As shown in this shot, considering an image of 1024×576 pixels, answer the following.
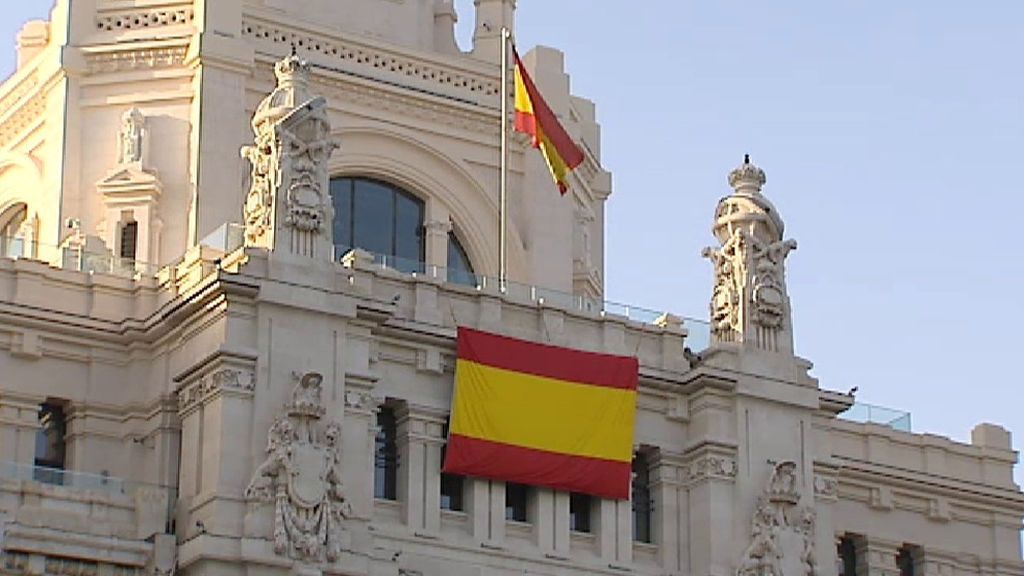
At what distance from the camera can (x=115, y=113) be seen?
79.1 m

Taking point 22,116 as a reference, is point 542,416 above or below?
below

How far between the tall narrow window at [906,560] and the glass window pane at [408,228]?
1592cm

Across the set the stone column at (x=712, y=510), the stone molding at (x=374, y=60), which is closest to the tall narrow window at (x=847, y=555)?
the stone column at (x=712, y=510)

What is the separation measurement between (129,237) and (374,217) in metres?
7.47

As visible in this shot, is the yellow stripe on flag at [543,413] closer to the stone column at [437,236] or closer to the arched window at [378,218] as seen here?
the stone column at [437,236]

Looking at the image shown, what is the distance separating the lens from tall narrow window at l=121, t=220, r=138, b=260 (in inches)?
3031

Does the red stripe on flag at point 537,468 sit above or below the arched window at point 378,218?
below

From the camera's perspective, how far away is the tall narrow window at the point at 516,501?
70875 millimetres

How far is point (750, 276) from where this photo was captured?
7456 cm

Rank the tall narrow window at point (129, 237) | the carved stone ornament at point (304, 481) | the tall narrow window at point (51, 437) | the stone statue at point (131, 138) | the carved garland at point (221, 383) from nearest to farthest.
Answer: the carved stone ornament at point (304, 481) → the carved garland at point (221, 383) → the tall narrow window at point (51, 437) → the tall narrow window at point (129, 237) → the stone statue at point (131, 138)

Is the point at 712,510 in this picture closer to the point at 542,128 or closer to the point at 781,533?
the point at 781,533

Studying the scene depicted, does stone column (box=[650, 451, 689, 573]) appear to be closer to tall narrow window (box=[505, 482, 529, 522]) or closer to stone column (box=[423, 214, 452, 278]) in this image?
tall narrow window (box=[505, 482, 529, 522])

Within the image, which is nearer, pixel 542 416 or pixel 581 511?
pixel 542 416

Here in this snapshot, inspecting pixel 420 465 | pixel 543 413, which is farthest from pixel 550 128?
pixel 420 465
